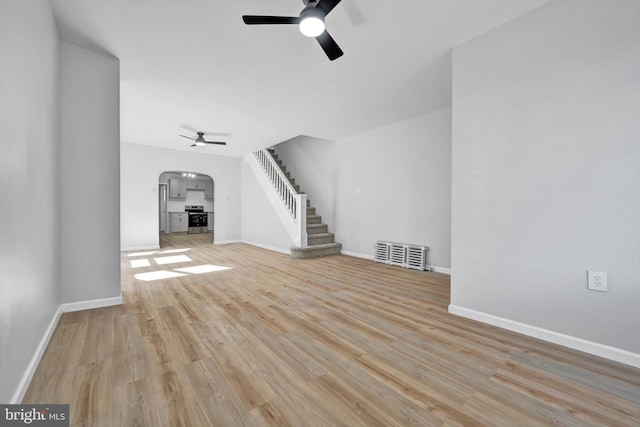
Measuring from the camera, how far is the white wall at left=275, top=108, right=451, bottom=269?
4.11 metres

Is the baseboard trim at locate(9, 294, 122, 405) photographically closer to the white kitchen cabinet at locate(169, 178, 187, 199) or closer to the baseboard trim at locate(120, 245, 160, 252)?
the baseboard trim at locate(120, 245, 160, 252)

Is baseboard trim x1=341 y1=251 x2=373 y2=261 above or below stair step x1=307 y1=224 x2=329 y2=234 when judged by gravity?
below

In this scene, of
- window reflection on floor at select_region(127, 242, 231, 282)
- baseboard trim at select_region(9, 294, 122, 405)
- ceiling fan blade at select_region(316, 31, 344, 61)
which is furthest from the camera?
window reflection on floor at select_region(127, 242, 231, 282)

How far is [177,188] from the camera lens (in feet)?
37.4

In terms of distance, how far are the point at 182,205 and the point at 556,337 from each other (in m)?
12.8

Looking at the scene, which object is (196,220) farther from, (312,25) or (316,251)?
(312,25)

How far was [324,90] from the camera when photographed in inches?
136

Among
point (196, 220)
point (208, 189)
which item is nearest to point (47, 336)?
point (196, 220)

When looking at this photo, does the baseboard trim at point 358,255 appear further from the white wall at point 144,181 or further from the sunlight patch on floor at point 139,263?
the white wall at point 144,181

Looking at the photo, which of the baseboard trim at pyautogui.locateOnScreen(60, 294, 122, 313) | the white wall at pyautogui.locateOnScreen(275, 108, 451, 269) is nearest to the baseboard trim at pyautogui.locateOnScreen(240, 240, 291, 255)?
the white wall at pyautogui.locateOnScreen(275, 108, 451, 269)

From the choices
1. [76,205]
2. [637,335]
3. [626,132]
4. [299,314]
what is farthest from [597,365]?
[76,205]

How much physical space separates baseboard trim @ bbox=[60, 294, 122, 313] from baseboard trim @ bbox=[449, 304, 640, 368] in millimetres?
3406

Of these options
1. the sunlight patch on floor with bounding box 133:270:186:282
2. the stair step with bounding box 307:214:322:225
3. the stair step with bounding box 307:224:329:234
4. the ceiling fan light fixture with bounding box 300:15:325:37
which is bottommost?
the sunlight patch on floor with bounding box 133:270:186:282

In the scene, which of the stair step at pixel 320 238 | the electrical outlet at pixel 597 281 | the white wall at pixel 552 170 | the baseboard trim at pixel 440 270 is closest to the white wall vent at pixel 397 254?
the baseboard trim at pixel 440 270
